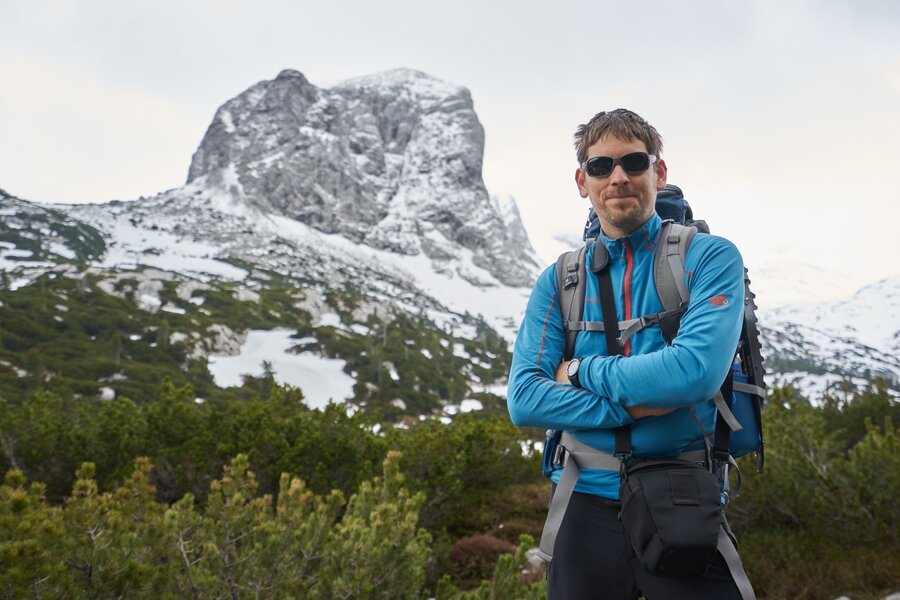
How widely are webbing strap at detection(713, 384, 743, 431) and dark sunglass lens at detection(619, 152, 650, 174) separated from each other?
0.91m

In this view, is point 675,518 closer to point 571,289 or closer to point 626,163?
point 571,289

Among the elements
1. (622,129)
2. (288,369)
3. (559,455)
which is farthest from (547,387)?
(288,369)

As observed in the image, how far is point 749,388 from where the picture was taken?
6.40 feet

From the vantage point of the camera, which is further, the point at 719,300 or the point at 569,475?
the point at 569,475

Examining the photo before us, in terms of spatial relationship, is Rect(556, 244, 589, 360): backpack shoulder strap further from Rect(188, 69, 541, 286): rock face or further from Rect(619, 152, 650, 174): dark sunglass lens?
Rect(188, 69, 541, 286): rock face

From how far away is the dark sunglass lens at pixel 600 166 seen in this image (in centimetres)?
211

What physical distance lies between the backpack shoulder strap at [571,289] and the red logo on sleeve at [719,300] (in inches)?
18.8

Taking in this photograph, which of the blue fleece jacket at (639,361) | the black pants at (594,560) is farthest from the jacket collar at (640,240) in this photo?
the black pants at (594,560)

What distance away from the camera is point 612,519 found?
1.89 m

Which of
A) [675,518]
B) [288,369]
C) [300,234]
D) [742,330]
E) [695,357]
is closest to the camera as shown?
[675,518]

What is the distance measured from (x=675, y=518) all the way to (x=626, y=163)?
4.31ft

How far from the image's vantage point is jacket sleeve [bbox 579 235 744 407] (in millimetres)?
1738

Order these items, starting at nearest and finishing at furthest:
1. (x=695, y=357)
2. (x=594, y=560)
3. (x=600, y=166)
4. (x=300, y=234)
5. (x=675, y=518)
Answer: (x=675, y=518) < (x=695, y=357) < (x=594, y=560) < (x=600, y=166) < (x=300, y=234)

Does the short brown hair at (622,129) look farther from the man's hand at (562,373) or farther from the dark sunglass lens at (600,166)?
the man's hand at (562,373)
